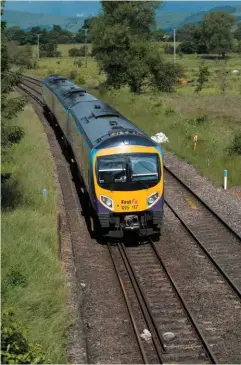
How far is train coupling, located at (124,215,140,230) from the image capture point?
1362 centimetres

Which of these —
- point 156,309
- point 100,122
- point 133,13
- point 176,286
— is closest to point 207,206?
point 100,122

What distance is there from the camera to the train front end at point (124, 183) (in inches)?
528

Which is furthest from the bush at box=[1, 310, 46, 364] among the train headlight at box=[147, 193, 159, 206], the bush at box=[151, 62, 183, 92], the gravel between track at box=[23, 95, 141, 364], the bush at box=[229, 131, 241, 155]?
the bush at box=[151, 62, 183, 92]

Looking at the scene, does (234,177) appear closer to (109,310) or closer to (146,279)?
(146,279)

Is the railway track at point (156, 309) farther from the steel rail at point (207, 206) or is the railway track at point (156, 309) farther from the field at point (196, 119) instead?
the field at point (196, 119)

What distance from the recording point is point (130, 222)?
1367 centimetres

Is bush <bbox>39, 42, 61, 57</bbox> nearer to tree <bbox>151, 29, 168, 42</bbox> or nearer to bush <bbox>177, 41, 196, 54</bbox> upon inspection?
bush <bbox>177, 41, 196, 54</bbox>

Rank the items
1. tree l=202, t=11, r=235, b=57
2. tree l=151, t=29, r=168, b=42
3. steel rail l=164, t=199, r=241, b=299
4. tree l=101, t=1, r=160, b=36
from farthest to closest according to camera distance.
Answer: tree l=202, t=11, r=235, b=57 → tree l=151, t=29, r=168, b=42 → tree l=101, t=1, r=160, b=36 → steel rail l=164, t=199, r=241, b=299

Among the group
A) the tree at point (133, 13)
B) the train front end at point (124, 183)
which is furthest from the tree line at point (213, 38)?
the train front end at point (124, 183)

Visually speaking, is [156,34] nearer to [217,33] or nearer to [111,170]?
[111,170]

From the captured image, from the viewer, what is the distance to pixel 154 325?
10.1 metres

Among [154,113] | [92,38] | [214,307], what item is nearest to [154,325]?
[214,307]

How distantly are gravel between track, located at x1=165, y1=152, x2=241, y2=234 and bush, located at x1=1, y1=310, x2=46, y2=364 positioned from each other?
9003 millimetres

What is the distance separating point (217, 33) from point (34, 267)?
106 m
